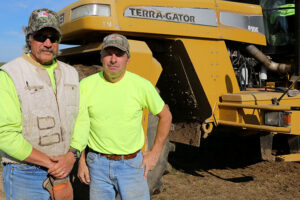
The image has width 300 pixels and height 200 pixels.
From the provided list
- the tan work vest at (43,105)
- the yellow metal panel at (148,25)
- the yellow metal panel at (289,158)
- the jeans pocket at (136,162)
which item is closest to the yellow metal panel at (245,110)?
the yellow metal panel at (289,158)

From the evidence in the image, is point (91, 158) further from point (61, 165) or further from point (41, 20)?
point (41, 20)

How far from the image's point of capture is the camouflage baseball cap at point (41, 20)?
5.71 ft

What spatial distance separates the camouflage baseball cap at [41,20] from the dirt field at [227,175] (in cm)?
253

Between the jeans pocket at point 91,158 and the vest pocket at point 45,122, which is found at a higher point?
the vest pocket at point 45,122

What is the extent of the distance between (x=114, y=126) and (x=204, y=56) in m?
2.05

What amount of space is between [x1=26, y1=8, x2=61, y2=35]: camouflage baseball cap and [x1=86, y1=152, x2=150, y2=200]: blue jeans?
848mm

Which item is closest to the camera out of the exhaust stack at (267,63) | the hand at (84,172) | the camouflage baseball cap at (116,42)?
the camouflage baseball cap at (116,42)

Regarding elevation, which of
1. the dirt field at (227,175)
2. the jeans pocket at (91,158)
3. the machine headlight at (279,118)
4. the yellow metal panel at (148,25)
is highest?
the yellow metal panel at (148,25)

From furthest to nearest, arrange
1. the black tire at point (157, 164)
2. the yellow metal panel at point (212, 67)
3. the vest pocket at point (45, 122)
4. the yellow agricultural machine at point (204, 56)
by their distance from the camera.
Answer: the yellow metal panel at point (212, 67) → the black tire at point (157, 164) → the yellow agricultural machine at point (204, 56) → the vest pocket at point (45, 122)

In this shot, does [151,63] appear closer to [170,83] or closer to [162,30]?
[162,30]

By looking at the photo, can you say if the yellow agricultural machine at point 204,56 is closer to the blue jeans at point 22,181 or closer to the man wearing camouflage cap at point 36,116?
the man wearing camouflage cap at point 36,116

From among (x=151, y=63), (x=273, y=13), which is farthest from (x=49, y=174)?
(x=273, y=13)

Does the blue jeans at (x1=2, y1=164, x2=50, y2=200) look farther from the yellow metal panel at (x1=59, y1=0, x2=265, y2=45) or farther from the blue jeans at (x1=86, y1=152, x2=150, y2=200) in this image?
the yellow metal panel at (x1=59, y1=0, x2=265, y2=45)

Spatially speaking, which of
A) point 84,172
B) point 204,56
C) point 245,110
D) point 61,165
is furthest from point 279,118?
point 61,165
